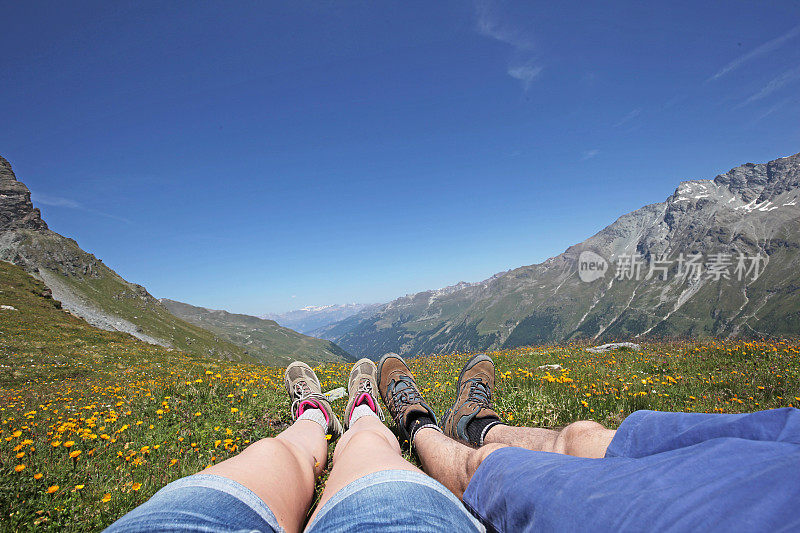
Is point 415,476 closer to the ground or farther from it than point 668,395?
farther from it

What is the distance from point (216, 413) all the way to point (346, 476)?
14.8 feet

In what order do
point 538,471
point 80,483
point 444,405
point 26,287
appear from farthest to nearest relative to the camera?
point 26,287, point 444,405, point 80,483, point 538,471

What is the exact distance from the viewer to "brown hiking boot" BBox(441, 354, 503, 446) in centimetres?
413

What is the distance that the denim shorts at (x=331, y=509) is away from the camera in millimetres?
1521

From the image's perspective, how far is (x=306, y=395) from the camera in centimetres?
578

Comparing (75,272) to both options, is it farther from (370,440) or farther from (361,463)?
(361,463)

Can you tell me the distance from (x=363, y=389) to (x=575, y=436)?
387 cm

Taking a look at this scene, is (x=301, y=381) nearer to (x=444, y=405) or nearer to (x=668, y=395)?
(x=444, y=405)

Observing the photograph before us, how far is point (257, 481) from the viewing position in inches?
84.0

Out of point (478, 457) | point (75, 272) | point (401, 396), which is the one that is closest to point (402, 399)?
point (401, 396)

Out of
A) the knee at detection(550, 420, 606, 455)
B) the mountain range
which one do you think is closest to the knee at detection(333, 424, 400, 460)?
the knee at detection(550, 420, 606, 455)

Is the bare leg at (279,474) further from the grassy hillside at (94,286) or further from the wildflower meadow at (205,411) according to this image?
the grassy hillside at (94,286)

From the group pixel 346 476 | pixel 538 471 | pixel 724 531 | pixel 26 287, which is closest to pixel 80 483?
pixel 346 476

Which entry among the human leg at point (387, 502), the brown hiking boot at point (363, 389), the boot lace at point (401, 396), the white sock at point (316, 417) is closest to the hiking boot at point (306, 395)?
the white sock at point (316, 417)
